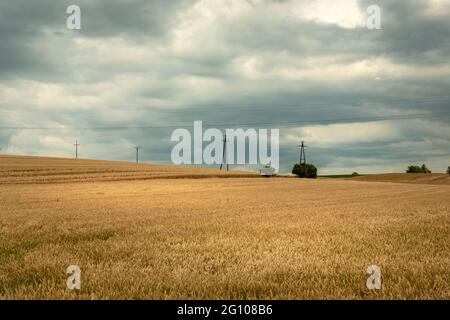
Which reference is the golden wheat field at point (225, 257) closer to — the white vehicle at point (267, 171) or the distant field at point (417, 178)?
the white vehicle at point (267, 171)

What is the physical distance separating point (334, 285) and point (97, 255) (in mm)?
5221

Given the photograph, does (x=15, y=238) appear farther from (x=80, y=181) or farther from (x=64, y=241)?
(x=80, y=181)

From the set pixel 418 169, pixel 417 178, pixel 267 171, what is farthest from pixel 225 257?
pixel 418 169

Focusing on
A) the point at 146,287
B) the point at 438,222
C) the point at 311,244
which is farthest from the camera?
the point at 438,222

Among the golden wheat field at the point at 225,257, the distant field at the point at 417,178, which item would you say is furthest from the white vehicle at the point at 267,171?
the golden wheat field at the point at 225,257

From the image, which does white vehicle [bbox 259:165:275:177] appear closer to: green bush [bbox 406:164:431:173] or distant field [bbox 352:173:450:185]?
distant field [bbox 352:173:450:185]

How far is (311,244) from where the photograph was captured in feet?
36.1

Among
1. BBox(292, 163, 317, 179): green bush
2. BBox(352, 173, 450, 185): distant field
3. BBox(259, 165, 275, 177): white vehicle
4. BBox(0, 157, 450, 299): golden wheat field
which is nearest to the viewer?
BBox(0, 157, 450, 299): golden wheat field

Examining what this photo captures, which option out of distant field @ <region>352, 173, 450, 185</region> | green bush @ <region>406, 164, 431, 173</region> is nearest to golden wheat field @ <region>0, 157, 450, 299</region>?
distant field @ <region>352, 173, 450, 185</region>

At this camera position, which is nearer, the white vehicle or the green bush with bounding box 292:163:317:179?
the white vehicle

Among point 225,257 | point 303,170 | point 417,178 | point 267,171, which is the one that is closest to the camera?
point 225,257

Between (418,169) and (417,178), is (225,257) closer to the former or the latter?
(417,178)
